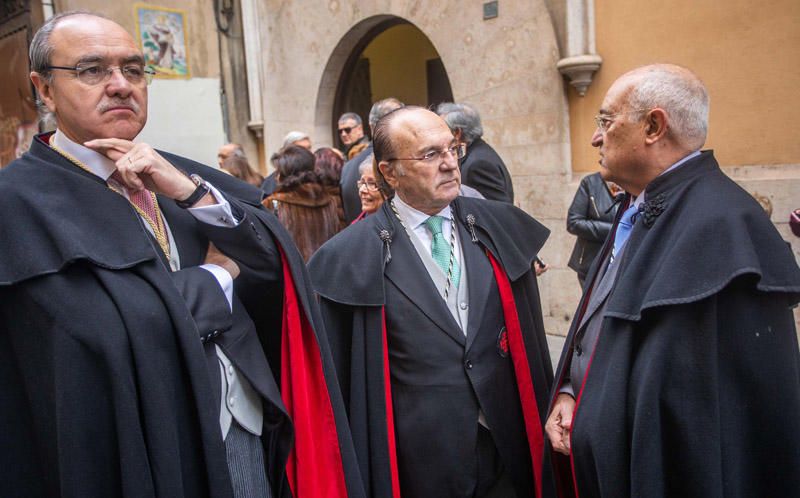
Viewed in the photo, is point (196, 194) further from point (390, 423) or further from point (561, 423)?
point (561, 423)

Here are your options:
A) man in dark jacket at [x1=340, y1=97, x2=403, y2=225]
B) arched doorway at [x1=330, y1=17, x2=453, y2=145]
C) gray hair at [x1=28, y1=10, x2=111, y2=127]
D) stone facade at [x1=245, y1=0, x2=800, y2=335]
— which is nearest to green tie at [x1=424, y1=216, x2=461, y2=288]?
gray hair at [x1=28, y1=10, x2=111, y2=127]

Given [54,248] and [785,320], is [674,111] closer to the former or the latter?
[785,320]

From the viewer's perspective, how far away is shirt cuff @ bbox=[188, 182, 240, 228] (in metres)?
1.62

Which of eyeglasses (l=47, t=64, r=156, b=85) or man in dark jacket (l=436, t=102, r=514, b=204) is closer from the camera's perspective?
eyeglasses (l=47, t=64, r=156, b=85)

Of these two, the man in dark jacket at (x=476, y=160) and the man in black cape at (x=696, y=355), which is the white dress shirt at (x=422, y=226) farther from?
the man in dark jacket at (x=476, y=160)

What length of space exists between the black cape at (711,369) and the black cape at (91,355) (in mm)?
1057

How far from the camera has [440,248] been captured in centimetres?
238

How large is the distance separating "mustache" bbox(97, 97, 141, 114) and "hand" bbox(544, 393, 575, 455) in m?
1.52

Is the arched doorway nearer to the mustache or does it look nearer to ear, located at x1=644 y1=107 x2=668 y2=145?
ear, located at x1=644 y1=107 x2=668 y2=145

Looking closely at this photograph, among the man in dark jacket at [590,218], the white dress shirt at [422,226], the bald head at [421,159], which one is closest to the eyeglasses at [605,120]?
the bald head at [421,159]

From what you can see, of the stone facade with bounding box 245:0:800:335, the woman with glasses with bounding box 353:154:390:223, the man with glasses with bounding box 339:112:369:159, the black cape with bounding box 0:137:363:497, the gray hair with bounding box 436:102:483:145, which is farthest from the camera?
the man with glasses with bounding box 339:112:369:159

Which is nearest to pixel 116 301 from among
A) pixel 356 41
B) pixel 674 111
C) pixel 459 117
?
pixel 674 111

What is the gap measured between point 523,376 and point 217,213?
1.26 m

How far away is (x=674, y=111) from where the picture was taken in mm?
1834
